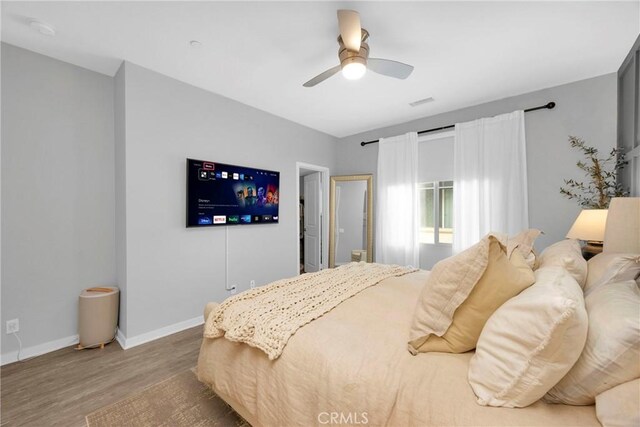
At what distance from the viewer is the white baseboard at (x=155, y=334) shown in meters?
2.44

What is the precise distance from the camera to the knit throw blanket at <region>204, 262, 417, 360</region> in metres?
1.30

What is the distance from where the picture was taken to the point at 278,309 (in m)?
1.50

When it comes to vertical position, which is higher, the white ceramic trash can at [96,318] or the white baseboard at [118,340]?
the white ceramic trash can at [96,318]

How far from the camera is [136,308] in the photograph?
249 centimetres

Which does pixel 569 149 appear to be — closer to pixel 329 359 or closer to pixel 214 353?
pixel 329 359

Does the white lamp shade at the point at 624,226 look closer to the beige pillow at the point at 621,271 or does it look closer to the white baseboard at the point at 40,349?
the beige pillow at the point at 621,271

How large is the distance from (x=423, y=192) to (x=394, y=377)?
352 cm

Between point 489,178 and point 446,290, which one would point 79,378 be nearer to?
point 446,290

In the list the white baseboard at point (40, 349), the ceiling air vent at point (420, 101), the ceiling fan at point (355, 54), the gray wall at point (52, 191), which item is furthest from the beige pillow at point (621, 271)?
the white baseboard at point (40, 349)

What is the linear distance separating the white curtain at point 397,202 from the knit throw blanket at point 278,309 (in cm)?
194

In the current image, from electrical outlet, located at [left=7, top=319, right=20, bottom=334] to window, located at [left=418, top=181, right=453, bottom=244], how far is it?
15.0 ft

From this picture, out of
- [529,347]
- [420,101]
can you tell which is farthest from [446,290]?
[420,101]

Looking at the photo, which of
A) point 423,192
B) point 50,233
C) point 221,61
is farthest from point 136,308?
point 423,192

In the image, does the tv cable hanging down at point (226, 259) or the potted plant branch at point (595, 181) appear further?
the tv cable hanging down at point (226, 259)
